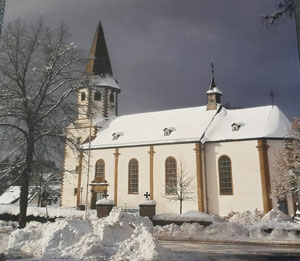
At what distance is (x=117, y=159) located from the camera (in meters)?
32.8

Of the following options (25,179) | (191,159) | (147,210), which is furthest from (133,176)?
(25,179)

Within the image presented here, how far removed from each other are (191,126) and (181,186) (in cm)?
697

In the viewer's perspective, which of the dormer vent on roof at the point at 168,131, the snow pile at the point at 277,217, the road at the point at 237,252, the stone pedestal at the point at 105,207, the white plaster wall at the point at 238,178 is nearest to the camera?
the road at the point at 237,252

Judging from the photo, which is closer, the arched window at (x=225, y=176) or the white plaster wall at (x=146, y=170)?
the arched window at (x=225, y=176)

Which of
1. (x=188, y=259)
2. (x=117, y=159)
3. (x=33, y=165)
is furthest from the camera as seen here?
(x=117, y=159)

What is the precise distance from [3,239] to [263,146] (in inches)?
870

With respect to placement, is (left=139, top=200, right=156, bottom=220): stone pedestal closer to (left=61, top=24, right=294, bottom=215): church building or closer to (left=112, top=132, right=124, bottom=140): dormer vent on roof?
Result: (left=61, top=24, right=294, bottom=215): church building

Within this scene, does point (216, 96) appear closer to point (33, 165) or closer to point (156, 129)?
point (156, 129)

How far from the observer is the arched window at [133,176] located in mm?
31352

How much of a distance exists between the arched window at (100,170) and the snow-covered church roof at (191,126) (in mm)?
1965

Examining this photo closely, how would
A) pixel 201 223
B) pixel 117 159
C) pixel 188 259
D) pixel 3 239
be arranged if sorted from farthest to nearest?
pixel 117 159
pixel 201 223
pixel 3 239
pixel 188 259

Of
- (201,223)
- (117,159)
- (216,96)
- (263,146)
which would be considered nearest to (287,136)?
(263,146)

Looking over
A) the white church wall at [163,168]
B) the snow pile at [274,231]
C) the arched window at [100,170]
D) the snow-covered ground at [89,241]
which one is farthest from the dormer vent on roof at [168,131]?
the snow-covered ground at [89,241]

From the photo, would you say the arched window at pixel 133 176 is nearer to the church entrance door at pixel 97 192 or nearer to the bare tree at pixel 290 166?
the church entrance door at pixel 97 192
